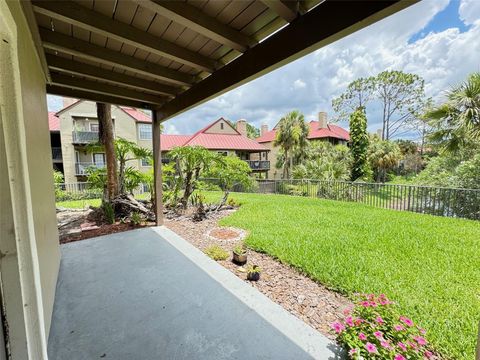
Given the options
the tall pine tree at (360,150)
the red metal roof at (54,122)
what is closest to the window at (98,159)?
the red metal roof at (54,122)

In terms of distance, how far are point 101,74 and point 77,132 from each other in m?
16.4

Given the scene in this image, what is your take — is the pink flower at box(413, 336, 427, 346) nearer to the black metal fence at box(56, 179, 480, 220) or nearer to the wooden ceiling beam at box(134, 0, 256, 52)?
the wooden ceiling beam at box(134, 0, 256, 52)

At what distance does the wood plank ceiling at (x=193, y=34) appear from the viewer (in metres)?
1.64

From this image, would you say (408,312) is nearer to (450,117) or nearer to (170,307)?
(170,307)

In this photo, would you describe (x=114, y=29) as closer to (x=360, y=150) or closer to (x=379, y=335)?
(x=379, y=335)

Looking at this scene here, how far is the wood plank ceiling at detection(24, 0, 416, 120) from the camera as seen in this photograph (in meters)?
1.64

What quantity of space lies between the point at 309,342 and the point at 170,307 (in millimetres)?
1375

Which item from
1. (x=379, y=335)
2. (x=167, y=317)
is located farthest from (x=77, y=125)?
(x=379, y=335)

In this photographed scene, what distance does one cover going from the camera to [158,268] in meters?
3.17

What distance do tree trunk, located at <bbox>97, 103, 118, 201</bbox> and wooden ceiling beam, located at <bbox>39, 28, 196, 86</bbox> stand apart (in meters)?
3.66

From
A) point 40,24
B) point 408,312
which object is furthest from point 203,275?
point 40,24

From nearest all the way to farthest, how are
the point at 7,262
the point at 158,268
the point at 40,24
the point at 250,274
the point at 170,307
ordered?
the point at 7,262 < the point at 40,24 < the point at 170,307 < the point at 250,274 < the point at 158,268

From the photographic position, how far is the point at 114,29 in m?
2.11

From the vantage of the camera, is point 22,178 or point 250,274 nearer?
point 22,178
